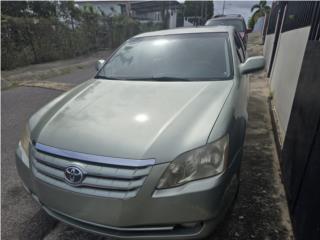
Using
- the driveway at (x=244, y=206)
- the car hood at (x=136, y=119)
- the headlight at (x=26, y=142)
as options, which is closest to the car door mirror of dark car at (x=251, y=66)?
the car hood at (x=136, y=119)

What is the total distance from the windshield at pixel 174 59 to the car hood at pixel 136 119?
0.21m

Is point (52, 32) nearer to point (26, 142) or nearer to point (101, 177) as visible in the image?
point (26, 142)

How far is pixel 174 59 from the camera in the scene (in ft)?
8.80

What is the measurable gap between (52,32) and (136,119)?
10.9 m

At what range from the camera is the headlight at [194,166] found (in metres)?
1.47

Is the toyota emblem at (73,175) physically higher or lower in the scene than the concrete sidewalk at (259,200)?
higher

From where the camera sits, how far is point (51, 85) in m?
7.08

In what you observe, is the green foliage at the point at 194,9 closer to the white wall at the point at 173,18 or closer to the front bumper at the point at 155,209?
the white wall at the point at 173,18

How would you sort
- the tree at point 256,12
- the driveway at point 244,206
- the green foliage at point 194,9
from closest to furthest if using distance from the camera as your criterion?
the driveway at point 244,206 < the tree at point 256,12 < the green foliage at point 194,9

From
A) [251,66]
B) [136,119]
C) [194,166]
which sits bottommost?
[194,166]

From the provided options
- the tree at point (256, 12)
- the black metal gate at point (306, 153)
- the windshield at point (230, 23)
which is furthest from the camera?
the tree at point (256, 12)

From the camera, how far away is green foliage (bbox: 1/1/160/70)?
9.05 m

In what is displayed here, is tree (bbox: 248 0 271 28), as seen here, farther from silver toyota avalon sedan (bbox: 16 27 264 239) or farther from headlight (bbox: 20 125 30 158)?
headlight (bbox: 20 125 30 158)

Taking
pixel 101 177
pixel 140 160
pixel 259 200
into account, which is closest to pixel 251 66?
pixel 259 200
